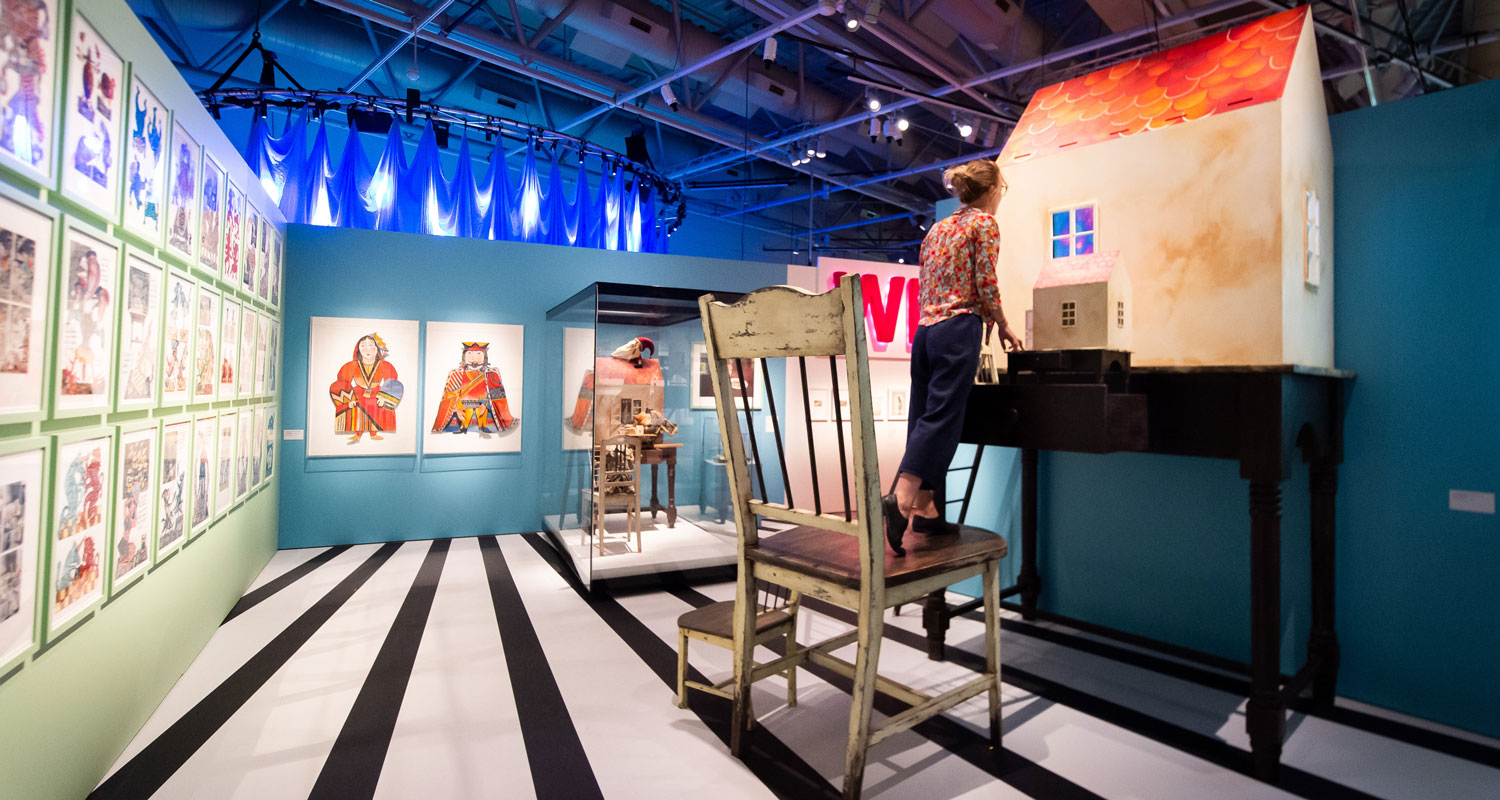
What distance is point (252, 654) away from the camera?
127 inches

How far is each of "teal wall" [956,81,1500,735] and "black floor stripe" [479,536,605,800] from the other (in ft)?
9.40

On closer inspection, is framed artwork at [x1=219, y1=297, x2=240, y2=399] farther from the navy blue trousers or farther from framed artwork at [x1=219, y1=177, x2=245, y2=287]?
the navy blue trousers

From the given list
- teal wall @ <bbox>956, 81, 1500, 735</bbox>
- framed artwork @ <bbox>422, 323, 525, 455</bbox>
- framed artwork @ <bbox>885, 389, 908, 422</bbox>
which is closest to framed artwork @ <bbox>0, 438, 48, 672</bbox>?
teal wall @ <bbox>956, 81, 1500, 735</bbox>

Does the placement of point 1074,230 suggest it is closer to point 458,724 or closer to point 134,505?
point 458,724

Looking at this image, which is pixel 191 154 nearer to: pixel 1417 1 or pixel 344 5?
pixel 344 5

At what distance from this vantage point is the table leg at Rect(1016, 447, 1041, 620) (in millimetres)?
3789

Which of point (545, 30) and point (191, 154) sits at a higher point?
point (545, 30)

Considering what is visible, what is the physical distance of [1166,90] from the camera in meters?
2.95

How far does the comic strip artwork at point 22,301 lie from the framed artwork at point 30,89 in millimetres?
87

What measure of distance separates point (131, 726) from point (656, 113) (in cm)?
667

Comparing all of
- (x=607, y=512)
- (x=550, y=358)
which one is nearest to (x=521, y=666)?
(x=607, y=512)

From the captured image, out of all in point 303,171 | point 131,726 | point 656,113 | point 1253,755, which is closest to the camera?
point 1253,755

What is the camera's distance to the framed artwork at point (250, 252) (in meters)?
3.98

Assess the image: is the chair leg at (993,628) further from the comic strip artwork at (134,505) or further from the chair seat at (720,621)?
the comic strip artwork at (134,505)
